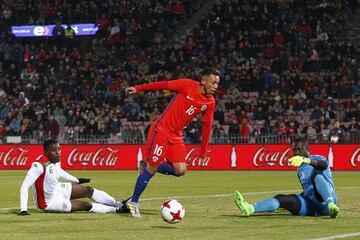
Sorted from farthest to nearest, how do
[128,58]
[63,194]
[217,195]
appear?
→ 1. [128,58]
2. [217,195]
3. [63,194]

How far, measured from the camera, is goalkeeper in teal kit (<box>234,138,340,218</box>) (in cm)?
1233

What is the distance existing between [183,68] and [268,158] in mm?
8524

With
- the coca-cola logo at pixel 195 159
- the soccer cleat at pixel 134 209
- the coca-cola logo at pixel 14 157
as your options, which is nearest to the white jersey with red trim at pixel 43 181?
the soccer cleat at pixel 134 209

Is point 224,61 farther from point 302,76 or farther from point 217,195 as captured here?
point 217,195

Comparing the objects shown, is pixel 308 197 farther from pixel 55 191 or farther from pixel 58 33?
pixel 58 33

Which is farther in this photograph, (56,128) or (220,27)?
(220,27)

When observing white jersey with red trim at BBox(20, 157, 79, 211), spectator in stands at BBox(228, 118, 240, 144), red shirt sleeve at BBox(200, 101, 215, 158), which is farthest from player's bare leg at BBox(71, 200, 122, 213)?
spectator in stands at BBox(228, 118, 240, 144)

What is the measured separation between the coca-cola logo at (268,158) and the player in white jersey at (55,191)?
58.5 ft

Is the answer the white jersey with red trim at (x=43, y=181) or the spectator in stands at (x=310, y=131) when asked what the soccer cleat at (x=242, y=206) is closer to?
the white jersey with red trim at (x=43, y=181)

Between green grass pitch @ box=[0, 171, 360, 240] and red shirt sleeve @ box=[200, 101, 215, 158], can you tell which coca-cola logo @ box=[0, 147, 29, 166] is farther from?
red shirt sleeve @ box=[200, 101, 215, 158]

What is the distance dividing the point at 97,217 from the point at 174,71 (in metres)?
26.0

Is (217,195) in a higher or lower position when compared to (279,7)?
lower

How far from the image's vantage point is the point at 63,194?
1337cm

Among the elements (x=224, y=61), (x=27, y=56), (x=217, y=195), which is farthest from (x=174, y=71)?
(x=217, y=195)
